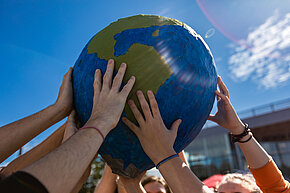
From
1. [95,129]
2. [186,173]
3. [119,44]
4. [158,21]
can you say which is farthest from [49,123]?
[158,21]

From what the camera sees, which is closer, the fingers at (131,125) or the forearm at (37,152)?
the fingers at (131,125)

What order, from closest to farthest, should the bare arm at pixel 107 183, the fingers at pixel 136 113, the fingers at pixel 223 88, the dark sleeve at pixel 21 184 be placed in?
the dark sleeve at pixel 21 184 → the fingers at pixel 136 113 → the fingers at pixel 223 88 → the bare arm at pixel 107 183

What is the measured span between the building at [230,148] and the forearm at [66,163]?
1461cm

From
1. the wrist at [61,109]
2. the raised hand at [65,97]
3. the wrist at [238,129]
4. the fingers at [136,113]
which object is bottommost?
the wrist at [238,129]

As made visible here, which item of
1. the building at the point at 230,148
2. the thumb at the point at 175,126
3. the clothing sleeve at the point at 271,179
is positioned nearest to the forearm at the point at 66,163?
the thumb at the point at 175,126

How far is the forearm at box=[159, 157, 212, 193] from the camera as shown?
4.69 ft

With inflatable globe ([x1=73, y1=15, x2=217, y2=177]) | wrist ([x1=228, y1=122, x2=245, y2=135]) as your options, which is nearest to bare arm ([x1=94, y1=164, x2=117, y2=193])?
inflatable globe ([x1=73, y1=15, x2=217, y2=177])

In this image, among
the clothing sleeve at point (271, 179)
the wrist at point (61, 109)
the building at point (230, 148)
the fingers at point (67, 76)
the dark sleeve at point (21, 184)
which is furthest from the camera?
the building at point (230, 148)

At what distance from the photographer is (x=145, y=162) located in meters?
1.76

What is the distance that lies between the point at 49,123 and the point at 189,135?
1.06 m

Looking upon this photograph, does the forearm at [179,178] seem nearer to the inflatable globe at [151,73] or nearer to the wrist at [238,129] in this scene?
the inflatable globe at [151,73]

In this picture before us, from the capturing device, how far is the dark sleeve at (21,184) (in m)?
0.84

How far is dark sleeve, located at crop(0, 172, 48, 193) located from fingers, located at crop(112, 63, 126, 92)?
0.73 metres

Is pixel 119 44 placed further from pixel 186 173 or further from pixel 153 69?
pixel 186 173
